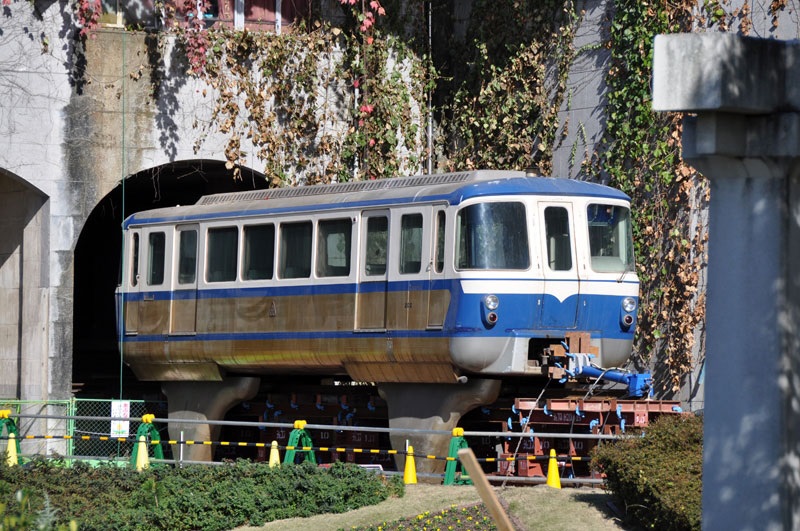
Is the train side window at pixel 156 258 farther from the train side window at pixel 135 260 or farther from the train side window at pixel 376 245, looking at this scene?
the train side window at pixel 376 245

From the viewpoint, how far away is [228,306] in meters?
20.7

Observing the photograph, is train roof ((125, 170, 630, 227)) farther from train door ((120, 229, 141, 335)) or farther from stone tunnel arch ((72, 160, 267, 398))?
stone tunnel arch ((72, 160, 267, 398))

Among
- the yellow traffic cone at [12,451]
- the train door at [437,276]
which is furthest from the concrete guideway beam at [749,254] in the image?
the yellow traffic cone at [12,451]

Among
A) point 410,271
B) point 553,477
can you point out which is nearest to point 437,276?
point 410,271

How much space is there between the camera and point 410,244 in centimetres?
1845

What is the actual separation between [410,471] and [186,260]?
20.6 feet

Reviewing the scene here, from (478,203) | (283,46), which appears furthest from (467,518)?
(283,46)

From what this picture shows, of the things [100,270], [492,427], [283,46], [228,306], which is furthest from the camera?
[100,270]

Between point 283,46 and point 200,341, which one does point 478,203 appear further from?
point 283,46

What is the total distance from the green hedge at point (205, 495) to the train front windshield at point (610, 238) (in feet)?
14.4

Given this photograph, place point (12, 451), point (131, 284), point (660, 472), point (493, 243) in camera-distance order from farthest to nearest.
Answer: point (131, 284) < point (12, 451) < point (493, 243) < point (660, 472)

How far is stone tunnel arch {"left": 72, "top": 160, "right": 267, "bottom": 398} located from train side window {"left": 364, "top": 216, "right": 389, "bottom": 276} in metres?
6.99

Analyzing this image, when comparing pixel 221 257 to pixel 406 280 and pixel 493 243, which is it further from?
pixel 493 243

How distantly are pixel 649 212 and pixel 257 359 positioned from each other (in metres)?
6.65
